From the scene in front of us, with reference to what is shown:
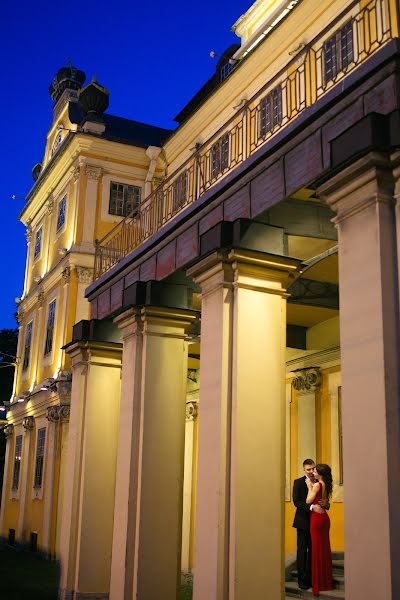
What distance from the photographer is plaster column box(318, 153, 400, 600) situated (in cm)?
586

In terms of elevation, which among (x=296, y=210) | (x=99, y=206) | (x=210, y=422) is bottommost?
(x=210, y=422)

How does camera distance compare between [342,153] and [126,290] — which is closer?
[342,153]

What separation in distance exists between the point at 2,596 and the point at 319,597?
6.14 m

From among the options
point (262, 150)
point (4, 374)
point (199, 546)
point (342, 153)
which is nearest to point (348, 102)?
point (342, 153)

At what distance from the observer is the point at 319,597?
10.1 metres

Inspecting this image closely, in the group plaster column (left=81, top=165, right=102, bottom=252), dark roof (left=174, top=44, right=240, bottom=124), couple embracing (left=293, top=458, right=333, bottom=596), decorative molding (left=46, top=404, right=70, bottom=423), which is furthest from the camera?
plaster column (left=81, top=165, right=102, bottom=252)

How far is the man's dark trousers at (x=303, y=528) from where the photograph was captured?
10.3 meters

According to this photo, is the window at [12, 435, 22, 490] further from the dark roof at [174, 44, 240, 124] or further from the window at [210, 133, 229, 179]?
the window at [210, 133, 229, 179]

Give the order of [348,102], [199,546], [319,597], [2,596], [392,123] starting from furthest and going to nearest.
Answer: [2,596], [319,597], [199,546], [348,102], [392,123]

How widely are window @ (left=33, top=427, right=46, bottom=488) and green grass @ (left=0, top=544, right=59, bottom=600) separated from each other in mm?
2192

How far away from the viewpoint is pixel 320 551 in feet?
32.4

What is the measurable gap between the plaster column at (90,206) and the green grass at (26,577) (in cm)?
917

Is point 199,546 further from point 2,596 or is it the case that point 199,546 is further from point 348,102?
point 2,596

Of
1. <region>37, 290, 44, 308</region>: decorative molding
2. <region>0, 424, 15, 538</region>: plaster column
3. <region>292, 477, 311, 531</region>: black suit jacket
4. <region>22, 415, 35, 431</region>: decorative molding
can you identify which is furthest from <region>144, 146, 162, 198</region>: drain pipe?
<region>292, 477, 311, 531</region>: black suit jacket
